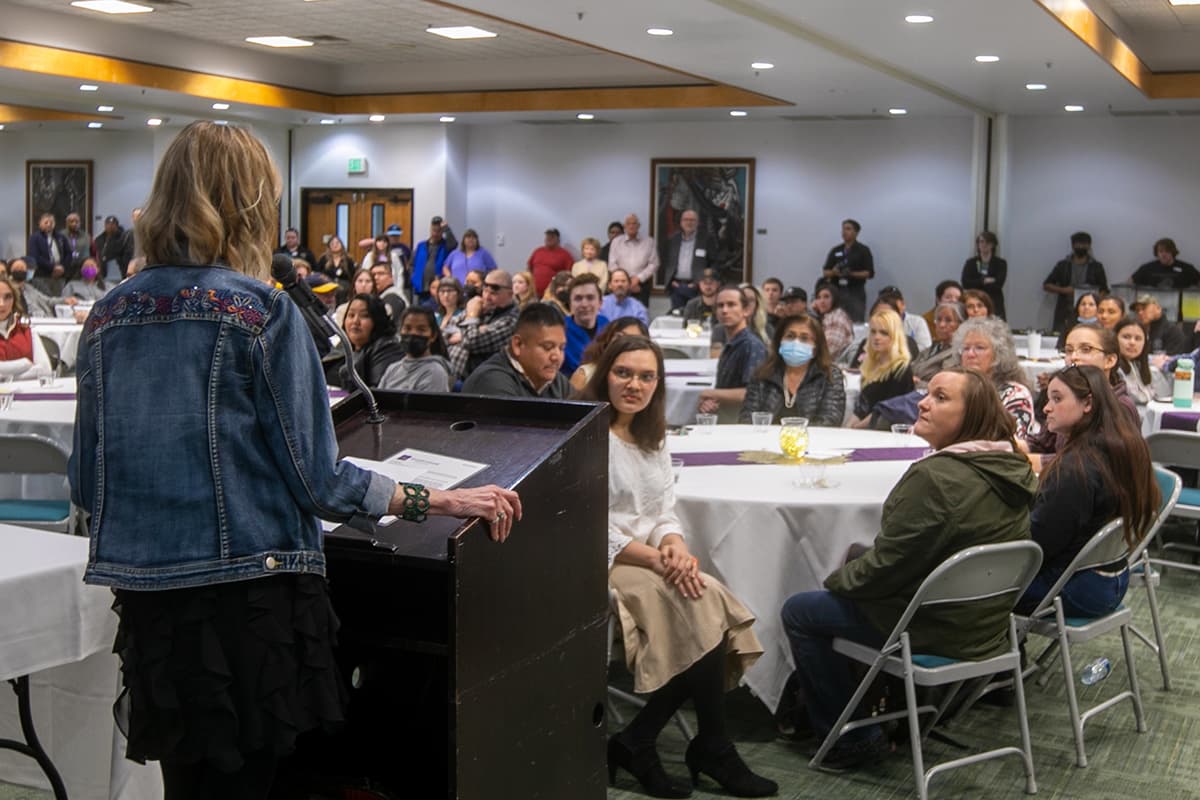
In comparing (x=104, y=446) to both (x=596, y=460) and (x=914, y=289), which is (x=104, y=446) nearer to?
(x=596, y=460)

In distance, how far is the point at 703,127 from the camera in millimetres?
17422

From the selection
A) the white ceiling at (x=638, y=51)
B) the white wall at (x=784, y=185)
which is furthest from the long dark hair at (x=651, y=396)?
the white wall at (x=784, y=185)

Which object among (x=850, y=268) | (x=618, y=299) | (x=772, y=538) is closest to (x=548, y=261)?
(x=850, y=268)

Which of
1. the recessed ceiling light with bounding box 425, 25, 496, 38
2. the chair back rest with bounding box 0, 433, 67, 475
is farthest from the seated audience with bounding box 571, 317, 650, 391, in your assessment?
the recessed ceiling light with bounding box 425, 25, 496, 38

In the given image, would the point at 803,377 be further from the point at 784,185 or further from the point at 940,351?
the point at 784,185

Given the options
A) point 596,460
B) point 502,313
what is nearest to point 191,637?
point 596,460

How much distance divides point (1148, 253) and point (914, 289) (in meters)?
2.60

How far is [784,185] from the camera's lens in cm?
1719

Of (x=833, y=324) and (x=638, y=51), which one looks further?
(x=638, y=51)

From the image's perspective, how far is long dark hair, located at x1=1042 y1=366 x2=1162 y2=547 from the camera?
4031mm

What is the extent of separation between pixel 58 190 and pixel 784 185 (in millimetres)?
11659

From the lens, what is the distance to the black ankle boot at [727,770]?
12.2 ft

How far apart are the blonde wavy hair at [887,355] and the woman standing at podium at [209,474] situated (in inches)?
187

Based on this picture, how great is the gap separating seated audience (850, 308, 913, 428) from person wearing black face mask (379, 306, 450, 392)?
199 cm
